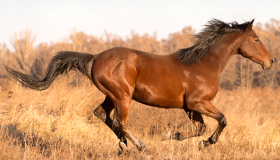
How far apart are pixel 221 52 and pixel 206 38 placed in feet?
1.23

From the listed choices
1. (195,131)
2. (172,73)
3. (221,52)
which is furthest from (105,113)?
(221,52)

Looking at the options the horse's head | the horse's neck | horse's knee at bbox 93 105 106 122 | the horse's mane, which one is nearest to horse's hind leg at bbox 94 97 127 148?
horse's knee at bbox 93 105 106 122

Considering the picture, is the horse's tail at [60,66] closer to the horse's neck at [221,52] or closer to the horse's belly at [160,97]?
the horse's belly at [160,97]

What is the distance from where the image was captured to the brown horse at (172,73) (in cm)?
485

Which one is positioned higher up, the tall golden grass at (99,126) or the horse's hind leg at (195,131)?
the horse's hind leg at (195,131)

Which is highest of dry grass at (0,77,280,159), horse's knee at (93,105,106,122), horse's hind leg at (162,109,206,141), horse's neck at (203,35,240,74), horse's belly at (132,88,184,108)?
horse's neck at (203,35,240,74)

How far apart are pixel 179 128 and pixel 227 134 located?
1204mm

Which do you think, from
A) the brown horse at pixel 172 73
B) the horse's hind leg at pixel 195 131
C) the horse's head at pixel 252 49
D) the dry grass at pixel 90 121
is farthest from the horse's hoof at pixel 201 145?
the horse's head at pixel 252 49

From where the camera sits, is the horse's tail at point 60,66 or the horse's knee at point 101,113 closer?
the horse's tail at point 60,66

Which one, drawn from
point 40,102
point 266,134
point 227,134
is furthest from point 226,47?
point 40,102

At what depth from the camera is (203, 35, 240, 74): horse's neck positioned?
5.11 meters

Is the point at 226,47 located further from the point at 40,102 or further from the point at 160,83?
the point at 40,102

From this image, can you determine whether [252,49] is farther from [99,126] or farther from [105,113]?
[99,126]

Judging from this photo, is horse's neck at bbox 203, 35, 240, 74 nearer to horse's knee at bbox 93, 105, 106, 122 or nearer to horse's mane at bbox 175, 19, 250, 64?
horse's mane at bbox 175, 19, 250, 64
